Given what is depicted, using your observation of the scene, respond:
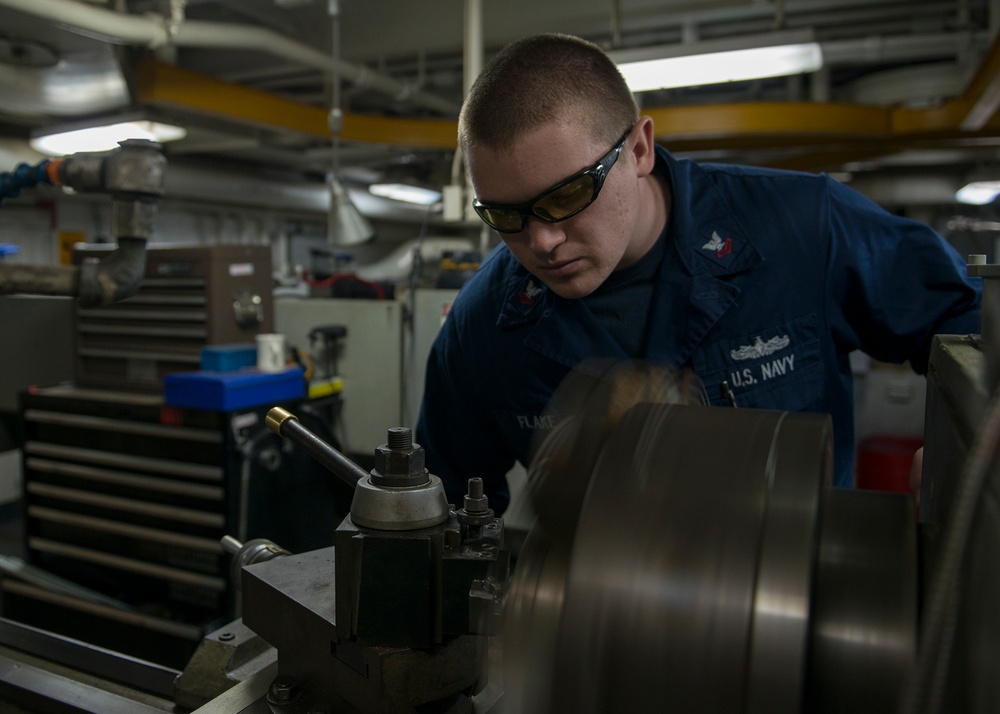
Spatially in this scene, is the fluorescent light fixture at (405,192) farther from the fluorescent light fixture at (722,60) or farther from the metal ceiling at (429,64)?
the fluorescent light fixture at (722,60)

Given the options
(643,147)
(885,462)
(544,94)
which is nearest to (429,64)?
(885,462)

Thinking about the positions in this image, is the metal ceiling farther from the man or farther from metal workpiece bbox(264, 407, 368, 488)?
metal workpiece bbox(264, 407, 368, 488)

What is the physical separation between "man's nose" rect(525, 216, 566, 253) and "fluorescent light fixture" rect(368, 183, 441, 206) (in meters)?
4.23

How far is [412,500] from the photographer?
21.7 inches

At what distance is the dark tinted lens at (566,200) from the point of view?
3.11ft

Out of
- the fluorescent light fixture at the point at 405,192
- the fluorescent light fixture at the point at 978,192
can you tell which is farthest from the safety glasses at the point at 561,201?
the fluorescent light fixture at the point at 978,192

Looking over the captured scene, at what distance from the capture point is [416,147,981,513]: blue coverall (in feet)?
3.59

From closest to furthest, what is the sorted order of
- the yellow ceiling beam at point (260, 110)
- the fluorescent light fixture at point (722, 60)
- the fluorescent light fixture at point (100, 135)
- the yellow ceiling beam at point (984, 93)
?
the fluorescent light fixture at point (722, 60) → the yellow ceiling beam at point (984, 93) → the yellow ceiling beam at point (260, 110) → the fluorescent light fixture at point (100, 135)

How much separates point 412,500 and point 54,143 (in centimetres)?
358

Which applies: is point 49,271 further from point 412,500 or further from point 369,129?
point 369,129

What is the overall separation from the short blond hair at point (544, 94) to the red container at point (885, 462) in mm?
3070

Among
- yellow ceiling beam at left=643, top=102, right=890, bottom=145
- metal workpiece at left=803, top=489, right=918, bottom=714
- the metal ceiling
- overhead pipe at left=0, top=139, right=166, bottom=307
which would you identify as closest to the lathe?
metal workpiece at left=803, top=489, right=918, bottom=714

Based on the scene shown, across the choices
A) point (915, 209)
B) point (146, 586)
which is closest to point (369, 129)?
point (146, 586)

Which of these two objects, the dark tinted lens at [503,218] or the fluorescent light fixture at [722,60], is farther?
the fluorescent light fixture at [722,60]
